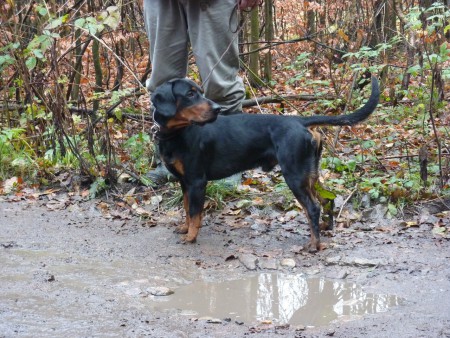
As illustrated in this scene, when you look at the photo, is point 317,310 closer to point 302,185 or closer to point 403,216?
point 302,185

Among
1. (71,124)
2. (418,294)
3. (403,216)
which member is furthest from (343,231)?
(71,124)

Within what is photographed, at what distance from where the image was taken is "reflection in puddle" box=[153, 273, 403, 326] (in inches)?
145

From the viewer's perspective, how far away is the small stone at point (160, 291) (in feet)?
13.0

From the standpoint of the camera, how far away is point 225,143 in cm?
521

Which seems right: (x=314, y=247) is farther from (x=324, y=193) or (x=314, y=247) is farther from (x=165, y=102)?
(x=165, y=102)

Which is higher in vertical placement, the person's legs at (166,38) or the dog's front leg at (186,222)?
the person's legs at (166,38)

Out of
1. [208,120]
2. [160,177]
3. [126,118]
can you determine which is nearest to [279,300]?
[208,120]

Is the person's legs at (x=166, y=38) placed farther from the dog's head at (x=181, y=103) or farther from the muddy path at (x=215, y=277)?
the muddy path at (x=215, y=277)

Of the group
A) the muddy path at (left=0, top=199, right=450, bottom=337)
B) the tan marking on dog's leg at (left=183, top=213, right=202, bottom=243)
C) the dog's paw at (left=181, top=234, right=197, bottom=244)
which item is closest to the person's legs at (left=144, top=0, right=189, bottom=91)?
the muddy path at (left=0, top=199, right=450, bottom=337)

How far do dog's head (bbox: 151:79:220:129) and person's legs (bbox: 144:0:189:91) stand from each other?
0.93 metres

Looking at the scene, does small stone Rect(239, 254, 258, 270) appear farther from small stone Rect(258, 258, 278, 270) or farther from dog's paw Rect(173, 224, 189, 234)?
dog's paw Rect(173, 224, 189, 234)

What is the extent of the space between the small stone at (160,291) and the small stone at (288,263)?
0.93m

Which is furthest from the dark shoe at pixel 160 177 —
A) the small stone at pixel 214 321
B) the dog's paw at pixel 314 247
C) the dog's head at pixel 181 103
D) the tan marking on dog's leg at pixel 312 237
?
the small stone at pixel 214 321

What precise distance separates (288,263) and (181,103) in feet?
4.67
